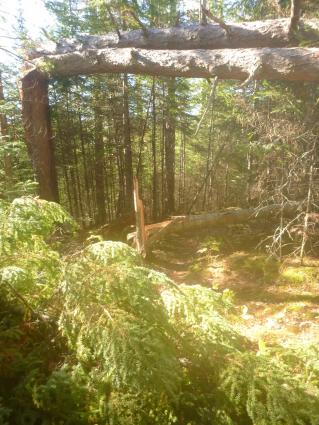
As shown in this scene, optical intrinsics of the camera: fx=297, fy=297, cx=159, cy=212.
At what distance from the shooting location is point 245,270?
8.45 meters

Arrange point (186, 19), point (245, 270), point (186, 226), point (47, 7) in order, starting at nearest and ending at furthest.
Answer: point (245, 270)
point (186, 226)
point (47, 7)
point (186, 19)

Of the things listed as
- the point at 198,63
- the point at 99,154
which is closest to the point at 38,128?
the point at 99,154

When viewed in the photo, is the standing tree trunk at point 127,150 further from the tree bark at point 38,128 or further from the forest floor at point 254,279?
the forest floor at point 254,279

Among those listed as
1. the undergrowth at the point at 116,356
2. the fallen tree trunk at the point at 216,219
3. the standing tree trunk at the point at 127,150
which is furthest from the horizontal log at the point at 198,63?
the undergrowth at the point at 116,356

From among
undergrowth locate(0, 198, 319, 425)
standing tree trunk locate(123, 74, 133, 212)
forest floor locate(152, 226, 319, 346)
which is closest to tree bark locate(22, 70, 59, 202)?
standing tree trunk locate(123, 74, 133, 212)

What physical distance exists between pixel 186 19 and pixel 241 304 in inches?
538

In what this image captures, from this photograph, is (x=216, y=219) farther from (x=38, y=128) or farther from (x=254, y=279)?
(x=38, y=128)

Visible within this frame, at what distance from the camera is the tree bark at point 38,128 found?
10.3 m

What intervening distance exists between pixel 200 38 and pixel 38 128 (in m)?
6.32

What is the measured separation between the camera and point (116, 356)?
1.83 metres

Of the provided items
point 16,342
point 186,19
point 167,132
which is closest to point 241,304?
point 16,342

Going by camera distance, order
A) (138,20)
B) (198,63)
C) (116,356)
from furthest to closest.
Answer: (198,63), (138,20), (116,356)

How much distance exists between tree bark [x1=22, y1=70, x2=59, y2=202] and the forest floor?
15.6 ft

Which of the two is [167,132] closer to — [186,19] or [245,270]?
[186,19]
